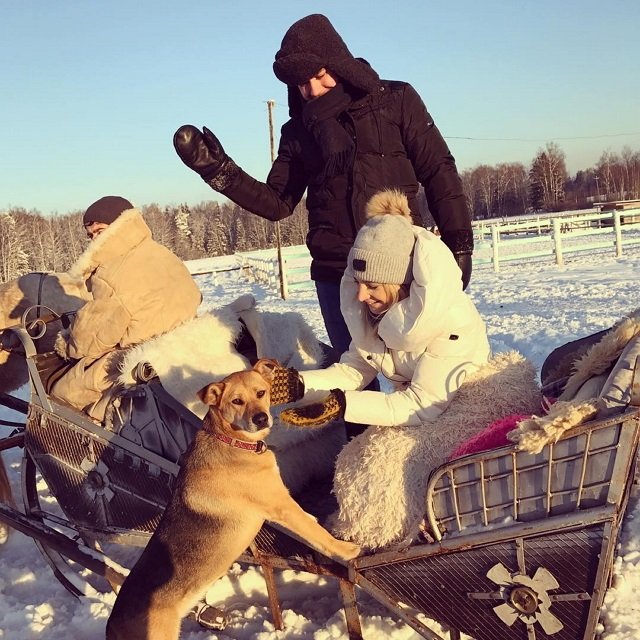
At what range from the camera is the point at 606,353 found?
2.44 meters

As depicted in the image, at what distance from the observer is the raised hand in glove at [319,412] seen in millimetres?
2770

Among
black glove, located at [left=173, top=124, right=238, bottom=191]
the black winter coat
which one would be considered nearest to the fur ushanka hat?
the black winter coat

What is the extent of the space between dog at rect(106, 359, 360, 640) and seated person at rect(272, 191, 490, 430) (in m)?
0.29

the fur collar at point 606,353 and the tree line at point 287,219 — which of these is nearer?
the fur collar at point 606,353

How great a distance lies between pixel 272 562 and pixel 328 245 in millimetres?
1687

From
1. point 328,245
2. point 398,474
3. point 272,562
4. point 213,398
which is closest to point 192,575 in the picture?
point 272,562

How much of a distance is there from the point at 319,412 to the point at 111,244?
181 cm

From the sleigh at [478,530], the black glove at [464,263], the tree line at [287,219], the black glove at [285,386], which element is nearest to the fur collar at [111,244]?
the sleigh at [478,530]

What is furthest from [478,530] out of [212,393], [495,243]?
[495,243]

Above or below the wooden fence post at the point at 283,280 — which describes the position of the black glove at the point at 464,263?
above

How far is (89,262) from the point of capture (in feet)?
12.6

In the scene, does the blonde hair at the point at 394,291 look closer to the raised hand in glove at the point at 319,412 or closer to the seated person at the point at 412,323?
the seated person at the point at 412,323

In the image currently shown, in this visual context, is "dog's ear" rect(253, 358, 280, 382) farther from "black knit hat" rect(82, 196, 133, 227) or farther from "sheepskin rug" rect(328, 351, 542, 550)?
"black knit hat" rect(82, 196, 133, 227)

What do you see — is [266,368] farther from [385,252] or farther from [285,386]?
[385,252]
